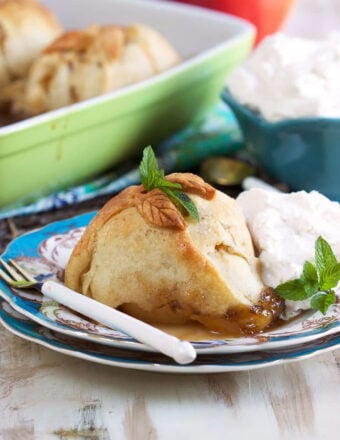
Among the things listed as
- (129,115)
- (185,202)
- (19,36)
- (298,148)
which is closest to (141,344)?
(185,202)

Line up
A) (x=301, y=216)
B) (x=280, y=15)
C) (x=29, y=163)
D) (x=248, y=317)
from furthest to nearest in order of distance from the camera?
(x=280, y=15) → (x=29, y=163) → (x=301, y=216) → (x=248, y=317)

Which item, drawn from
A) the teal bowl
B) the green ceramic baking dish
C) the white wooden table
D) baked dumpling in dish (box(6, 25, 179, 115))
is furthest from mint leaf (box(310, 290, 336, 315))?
baked dumpling in dish (box(6, 25, 179, 115))

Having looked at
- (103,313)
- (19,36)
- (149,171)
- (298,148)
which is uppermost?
(149,171)

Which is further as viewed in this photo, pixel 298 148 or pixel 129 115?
pixel 129 115

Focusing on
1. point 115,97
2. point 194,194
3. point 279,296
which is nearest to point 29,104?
point 115,97

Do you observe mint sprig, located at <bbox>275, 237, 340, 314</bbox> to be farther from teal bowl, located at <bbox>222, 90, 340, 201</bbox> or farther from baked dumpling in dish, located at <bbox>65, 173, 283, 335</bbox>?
teal bowl, located at <bbox>222, 90, 340, 201</bbox>

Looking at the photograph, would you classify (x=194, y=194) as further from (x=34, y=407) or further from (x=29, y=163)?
(x=29, y=163)

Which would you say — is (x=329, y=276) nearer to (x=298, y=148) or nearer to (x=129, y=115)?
(x=298, y=148)
